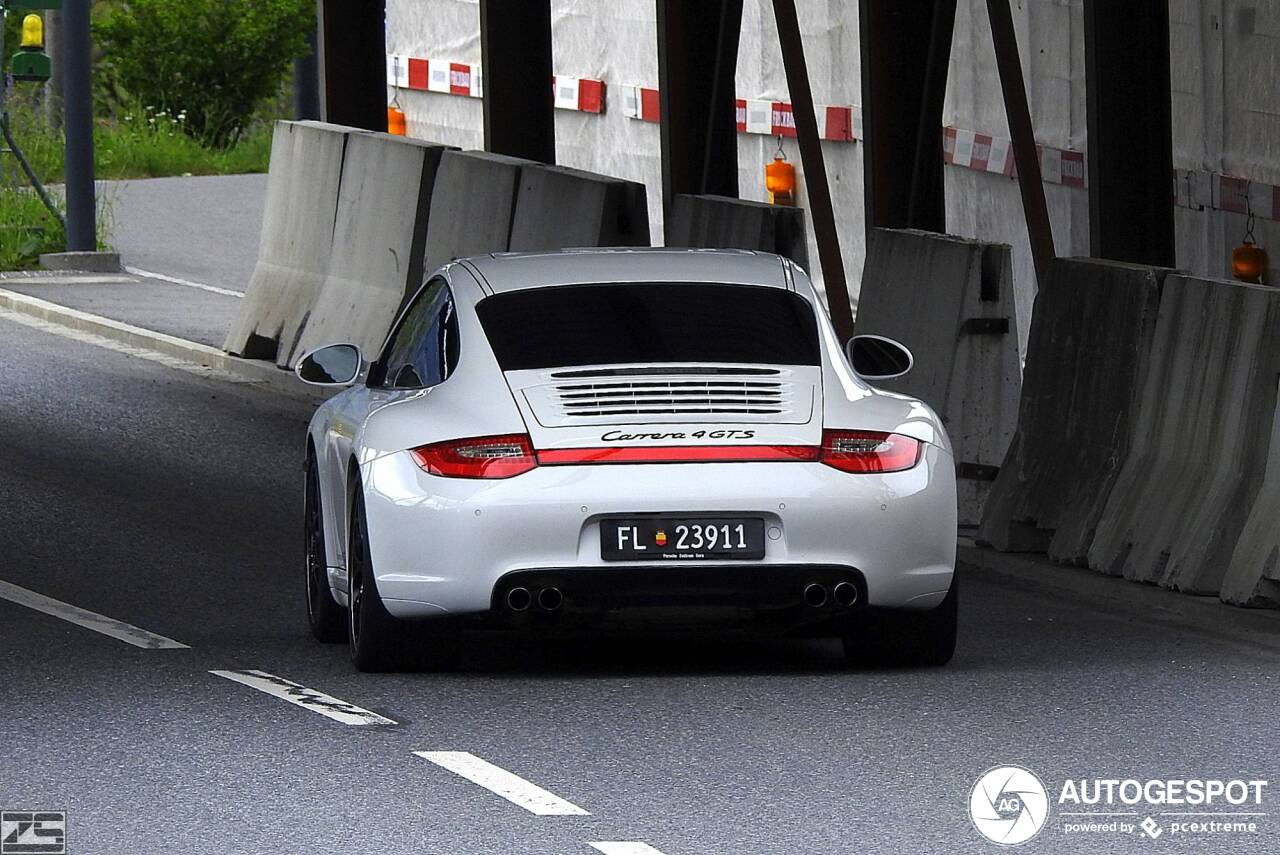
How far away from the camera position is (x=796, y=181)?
87.3 ft

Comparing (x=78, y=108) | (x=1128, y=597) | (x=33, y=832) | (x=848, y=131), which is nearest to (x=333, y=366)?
(x=1128, y=597)

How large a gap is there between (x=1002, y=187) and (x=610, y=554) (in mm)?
14582

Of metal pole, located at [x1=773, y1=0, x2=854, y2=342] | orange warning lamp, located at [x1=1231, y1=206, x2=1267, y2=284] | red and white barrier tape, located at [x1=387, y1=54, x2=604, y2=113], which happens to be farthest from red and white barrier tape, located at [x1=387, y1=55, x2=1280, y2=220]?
metal pole, located at [x1=773, y1=0, x2=854, y2=342]

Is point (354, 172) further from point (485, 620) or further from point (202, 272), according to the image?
point (485, 620)

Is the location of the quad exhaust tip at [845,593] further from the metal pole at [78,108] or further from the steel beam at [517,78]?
the metal pole at [78,108]

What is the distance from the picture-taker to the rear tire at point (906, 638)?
31.0 ft

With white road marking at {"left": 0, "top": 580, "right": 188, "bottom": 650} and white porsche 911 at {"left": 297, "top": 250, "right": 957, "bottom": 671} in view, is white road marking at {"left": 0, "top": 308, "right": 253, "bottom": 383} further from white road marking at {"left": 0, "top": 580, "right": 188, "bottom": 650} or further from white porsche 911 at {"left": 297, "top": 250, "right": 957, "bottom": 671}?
white porsche 911 at {"left": 297, "top": 250, "right": 957, "bottom": 671}

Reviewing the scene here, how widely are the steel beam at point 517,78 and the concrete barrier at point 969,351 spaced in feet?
22.9

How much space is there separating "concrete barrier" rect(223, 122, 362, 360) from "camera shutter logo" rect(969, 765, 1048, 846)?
1309 centimetres

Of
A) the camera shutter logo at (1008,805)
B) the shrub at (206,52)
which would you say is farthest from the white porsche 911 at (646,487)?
the shrub at (206,52)

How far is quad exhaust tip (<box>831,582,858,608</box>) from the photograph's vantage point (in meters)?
9.06

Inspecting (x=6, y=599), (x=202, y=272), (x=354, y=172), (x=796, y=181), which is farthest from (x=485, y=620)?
(x=202, y=272)

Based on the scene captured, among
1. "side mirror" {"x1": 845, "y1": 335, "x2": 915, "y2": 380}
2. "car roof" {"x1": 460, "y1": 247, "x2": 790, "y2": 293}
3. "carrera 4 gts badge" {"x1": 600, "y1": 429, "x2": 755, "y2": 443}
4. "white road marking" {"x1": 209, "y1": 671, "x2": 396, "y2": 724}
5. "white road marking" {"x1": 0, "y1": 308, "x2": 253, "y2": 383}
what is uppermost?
"car roof" {"x1": 460, "y1": 247, "x2": 790, "y2": 293}

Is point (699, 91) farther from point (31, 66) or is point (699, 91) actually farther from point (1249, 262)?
point (31, 66)
